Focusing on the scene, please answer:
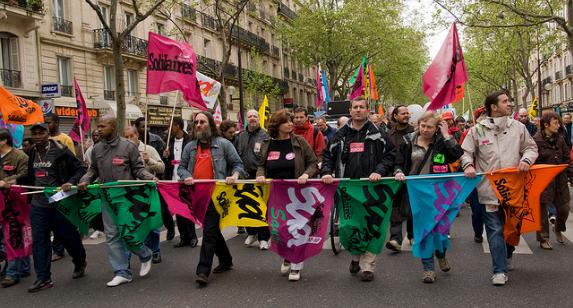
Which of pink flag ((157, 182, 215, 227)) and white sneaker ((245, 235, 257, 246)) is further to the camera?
white sneaker ((245, 235, 257, 246))

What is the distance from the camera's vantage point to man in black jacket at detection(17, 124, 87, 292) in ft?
19.0

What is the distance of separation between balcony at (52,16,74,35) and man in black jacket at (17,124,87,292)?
19.1m

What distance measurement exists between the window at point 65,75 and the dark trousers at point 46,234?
19.0 meters

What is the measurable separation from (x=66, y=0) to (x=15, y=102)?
17066 mm

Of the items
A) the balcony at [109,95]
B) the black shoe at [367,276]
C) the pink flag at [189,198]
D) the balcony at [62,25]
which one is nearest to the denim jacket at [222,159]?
the pink flag at [189,198]

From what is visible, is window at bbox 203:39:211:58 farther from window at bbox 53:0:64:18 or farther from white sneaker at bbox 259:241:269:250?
white sneaker at bbox 259:241:269:250

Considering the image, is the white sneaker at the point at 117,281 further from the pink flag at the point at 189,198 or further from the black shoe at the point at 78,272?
the pink flag at the point at 189,198

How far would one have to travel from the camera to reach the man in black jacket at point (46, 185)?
5785mm

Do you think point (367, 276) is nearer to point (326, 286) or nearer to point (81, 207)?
point (326, 286)

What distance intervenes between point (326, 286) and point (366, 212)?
855mm

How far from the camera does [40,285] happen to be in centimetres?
575

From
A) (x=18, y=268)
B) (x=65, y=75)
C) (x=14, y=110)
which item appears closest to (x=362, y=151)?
(x=18, y=268)

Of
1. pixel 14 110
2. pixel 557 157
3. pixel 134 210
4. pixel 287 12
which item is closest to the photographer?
pixel 134 210

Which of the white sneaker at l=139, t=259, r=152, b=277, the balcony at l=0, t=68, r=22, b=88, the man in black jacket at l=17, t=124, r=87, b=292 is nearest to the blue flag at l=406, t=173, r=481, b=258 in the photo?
the white sneaker at l=139, t=259, r=152, b=277
